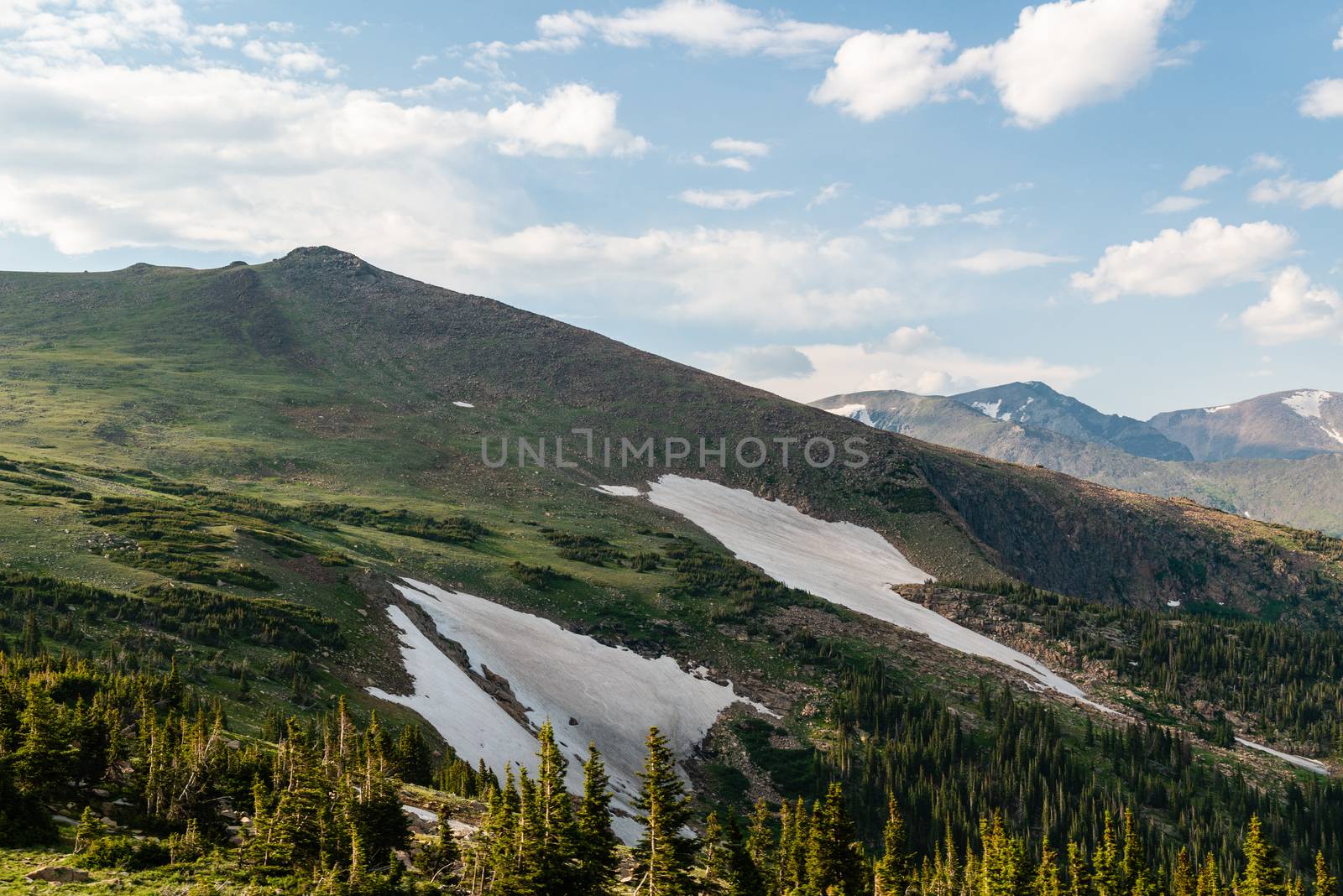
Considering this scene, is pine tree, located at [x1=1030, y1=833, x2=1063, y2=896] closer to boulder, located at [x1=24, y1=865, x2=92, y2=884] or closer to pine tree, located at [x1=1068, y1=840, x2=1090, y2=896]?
pine tree, located at [x1=1068, y1=840, x2=1090, y2=896]

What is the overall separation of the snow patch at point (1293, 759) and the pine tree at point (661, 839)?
300ft

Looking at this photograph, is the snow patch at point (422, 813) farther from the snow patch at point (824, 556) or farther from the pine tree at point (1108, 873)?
the snow patch at point (824, 556)

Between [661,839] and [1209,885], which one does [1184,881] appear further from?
[661,839]

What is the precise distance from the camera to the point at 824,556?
137375 mm

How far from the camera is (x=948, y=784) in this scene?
249 feet

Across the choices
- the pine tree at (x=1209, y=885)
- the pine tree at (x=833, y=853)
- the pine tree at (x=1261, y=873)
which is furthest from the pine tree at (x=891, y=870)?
the pine tree at (x=1261, y=873)

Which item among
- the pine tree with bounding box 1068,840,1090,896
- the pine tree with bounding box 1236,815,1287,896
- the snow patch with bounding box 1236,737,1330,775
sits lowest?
the snow patch with bounding box 1236,737,1330,775

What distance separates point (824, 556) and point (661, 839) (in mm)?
110044

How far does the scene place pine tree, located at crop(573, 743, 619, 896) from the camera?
29.3 metres

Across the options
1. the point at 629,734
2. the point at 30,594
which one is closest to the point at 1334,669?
the point at 629,734

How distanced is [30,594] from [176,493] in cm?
5486

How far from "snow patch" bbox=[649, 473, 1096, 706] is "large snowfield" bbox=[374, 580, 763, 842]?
3809cm

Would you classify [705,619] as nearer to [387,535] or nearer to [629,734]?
[629,734]

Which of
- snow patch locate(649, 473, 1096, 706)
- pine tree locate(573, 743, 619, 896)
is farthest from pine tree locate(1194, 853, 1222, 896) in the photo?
snow patch locate(649, 473, 1096, 706)
